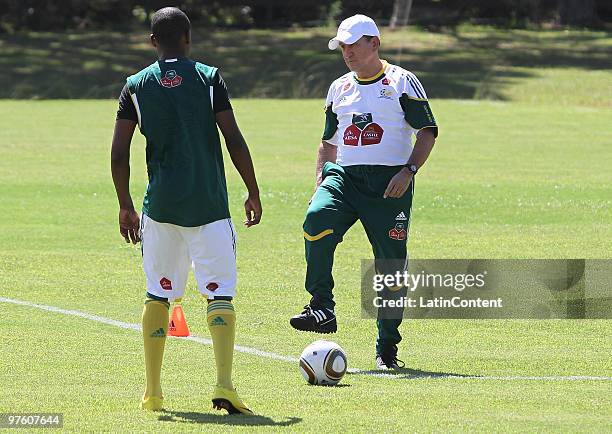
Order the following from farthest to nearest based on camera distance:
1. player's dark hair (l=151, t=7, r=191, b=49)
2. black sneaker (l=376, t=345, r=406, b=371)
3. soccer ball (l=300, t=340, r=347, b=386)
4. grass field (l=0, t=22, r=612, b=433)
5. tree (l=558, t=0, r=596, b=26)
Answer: tree (l=558, t=0, r=596, b=26), black sneaker (l=376, t=345, r=406, b=371), soccer ball (l=300, t=340, r=347, b=386), grass field (l=0, t=22, r=612, b=433), player's dark hair (l=151, t=7, r=191, b=49)

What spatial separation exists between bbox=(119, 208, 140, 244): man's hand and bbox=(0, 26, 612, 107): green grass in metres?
38.8

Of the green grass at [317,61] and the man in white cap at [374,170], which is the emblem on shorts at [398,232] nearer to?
the man in white cap at [374,170]

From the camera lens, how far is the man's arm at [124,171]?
7.96 meters

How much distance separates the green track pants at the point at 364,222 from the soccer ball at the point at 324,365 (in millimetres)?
772

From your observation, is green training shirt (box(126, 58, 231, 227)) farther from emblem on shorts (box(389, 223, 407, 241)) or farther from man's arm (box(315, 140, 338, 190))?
man's arm (box(315, 140, 338, 190))

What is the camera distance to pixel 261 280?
47.0ft

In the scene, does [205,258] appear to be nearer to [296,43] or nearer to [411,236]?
[411,236]

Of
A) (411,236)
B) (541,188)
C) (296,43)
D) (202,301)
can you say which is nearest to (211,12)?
(296,43)

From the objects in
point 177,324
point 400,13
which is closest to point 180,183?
point 177,324

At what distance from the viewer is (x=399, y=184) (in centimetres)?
964

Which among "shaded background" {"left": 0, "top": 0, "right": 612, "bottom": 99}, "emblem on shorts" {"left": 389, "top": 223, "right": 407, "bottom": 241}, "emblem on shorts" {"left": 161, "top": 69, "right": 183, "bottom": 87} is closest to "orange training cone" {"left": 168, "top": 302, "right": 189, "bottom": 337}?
"emblem on shorts" {"left": 389, "top": 223, "right": 407, "bottom": 241}

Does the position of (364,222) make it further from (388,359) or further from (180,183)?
(180,183)

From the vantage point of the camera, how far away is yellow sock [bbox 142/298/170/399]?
7961 mm

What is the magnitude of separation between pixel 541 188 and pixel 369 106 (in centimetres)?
1489
